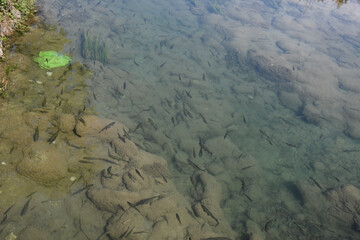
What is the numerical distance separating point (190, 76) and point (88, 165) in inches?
232

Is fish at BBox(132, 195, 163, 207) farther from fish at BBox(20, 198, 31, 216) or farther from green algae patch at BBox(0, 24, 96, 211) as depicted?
fish at BBox(20, 198, 31, 216)

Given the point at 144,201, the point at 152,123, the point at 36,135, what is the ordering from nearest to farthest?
1. the point at 144,201
2. the point at 36,135
3. the point at 152,123

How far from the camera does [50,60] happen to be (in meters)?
6.67

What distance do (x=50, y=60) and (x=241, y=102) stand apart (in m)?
6.49

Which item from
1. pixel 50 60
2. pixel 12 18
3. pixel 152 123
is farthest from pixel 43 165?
pixel 12 18

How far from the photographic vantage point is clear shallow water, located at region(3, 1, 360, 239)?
5.67m

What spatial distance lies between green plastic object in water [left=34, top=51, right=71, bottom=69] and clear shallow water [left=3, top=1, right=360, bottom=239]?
93 cm

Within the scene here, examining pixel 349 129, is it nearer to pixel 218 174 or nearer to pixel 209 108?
pixel 209 108

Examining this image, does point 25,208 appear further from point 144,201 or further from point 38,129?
point 144,201

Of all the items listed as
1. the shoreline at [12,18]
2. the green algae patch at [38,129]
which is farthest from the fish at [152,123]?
the shoreline at [12,18]

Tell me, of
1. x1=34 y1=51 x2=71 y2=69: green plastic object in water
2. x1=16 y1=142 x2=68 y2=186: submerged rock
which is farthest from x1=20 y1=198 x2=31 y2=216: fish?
x1=34 y1=51 x2=71 y2=69: green plastic object in water

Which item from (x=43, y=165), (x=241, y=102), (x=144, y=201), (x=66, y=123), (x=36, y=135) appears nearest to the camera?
(x=43, y=165)

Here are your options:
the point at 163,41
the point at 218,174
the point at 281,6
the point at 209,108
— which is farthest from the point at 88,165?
the point at 281,6

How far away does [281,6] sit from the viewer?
17.7m
